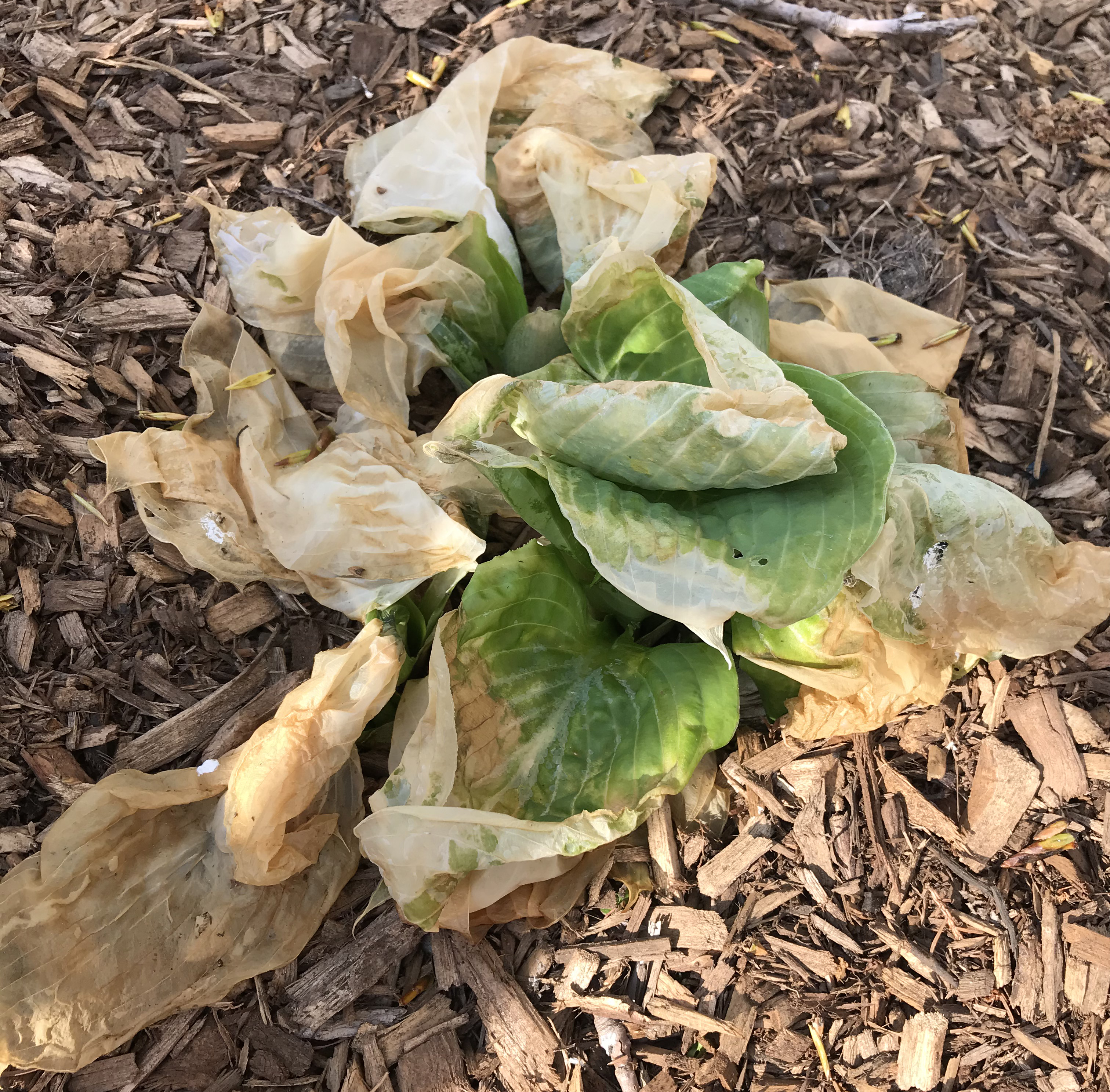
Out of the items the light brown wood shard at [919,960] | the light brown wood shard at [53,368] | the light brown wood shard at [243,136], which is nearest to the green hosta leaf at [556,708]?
the light brown wood shard at [919,960]

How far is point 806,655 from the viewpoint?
1.63m

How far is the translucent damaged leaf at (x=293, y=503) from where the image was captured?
1643 mm

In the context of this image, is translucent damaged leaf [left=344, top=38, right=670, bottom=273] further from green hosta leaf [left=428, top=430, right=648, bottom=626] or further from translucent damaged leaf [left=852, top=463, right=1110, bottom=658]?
translucent damaged leaf [left=852, top=463, right=1110, bottom=658]

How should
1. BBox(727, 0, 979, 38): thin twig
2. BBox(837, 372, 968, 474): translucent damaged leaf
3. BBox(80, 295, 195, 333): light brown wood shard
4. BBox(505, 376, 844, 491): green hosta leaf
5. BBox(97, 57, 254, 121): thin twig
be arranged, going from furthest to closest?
BBox(727, 0, 979, 38): thin twig
BBox(97, 57, 254, 121): thin twig
BBox(80, 295, 195, 333): light brown wood shard
BBox(837, 372, 968, 474): translucent damaged leaf
BBox(505, 376, 844, 491): green hosta leaf

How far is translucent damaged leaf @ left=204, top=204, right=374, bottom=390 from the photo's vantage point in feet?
6.22

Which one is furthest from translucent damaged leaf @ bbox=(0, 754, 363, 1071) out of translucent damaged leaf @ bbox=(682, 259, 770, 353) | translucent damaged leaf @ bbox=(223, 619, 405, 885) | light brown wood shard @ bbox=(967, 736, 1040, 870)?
light brown wood shard @ bbox=(967, 736, 1040, 870)

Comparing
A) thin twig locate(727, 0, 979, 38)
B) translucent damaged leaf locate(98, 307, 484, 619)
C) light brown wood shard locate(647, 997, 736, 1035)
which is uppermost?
thin twig locate(727, 0, 979, 38)

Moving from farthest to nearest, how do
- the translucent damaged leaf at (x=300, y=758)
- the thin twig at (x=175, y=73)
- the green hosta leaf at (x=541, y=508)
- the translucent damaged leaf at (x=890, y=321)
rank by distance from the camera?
the thin twig at (x=175, y=73)
the translucent damaged leaf at (x=890, y=321)
the translucent damaged leaf at (x=300, y=758)
the green hosta leaf at (x=541, y=508)

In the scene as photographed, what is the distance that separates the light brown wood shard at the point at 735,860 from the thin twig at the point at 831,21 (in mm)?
2215

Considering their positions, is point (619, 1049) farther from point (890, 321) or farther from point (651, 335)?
point (890, 321)

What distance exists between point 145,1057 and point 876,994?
1.37 m

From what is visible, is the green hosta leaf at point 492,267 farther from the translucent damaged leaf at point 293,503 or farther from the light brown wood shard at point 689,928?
→ the light brown wood shard at point 689,928

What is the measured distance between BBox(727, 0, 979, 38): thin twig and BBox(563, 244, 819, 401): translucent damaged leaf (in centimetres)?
154

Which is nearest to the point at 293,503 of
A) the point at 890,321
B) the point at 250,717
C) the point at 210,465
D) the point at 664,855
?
the point at 210,465
